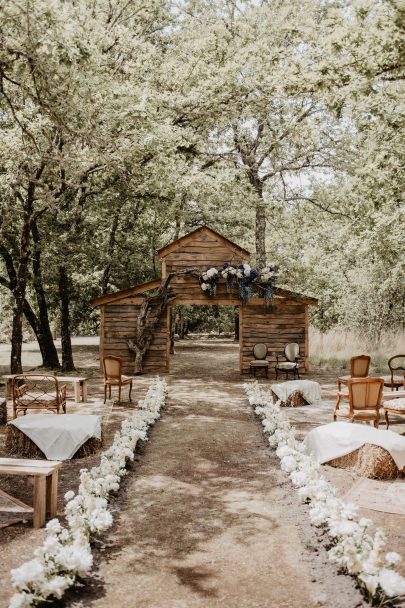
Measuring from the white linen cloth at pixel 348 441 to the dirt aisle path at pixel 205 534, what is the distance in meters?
0.81

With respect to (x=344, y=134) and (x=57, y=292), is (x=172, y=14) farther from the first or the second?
(x=57, y=292)

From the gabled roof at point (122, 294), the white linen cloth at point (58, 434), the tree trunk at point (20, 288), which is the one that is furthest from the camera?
the gabled roof at point (122, 294)

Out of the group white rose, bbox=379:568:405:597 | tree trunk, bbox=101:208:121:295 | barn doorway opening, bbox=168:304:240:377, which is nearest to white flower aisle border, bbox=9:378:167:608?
white rose, bbox=379:568:405:597

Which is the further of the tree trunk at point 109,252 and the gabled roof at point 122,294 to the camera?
the tree trunk at point 109,252

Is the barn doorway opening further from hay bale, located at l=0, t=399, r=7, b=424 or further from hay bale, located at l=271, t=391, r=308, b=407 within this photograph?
hay bale, located at l=0, t=399, r=7, b=424

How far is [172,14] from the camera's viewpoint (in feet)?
74.7

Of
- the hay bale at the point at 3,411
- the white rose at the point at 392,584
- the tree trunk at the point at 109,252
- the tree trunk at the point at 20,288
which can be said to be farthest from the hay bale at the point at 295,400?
the tree trunk at the point at 109,252

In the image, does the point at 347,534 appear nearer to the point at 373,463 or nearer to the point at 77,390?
the point at 373,463

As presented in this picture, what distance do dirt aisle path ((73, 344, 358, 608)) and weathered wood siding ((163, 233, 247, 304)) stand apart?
9.78 m

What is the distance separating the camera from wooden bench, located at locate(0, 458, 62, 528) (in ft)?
19.0

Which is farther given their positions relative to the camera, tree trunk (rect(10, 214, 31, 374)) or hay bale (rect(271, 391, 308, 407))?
tree trunk (rect(10, 214, 31, 374))

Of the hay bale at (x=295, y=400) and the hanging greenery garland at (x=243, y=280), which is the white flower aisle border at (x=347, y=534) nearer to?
the hay bale at (x=295, y=400)

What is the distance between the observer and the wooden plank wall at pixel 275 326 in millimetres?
19750

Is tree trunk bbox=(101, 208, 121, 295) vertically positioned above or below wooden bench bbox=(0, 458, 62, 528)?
above
